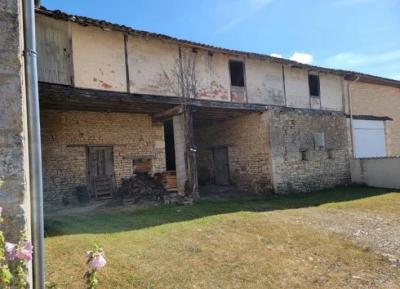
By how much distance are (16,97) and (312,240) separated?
19.9 feet

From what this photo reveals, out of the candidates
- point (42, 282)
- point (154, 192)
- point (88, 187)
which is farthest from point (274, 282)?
point (88, 187)

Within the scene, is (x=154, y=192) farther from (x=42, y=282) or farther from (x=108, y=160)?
(x=42, y=282)

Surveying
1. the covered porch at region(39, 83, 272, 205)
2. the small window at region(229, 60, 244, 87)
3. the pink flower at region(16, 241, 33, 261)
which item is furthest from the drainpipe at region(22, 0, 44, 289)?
the small window at region(229, 60, 244, 87)

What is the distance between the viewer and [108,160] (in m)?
12.4

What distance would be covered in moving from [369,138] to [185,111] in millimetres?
10738

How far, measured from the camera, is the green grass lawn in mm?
4813

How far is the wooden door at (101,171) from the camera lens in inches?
475

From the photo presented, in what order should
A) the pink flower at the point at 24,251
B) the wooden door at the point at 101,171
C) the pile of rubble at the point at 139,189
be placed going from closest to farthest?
1. the pink flower at the point at 24,251
2. the pile of rubble at the point at 139,189
3. the wooden door at the point at 101,171

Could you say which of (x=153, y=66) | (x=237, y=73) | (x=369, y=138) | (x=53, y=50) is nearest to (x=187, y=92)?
(x=153, y=66)

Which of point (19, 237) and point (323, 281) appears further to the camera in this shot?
point (323, 281)

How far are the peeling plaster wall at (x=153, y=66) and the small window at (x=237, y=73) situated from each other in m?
2.64

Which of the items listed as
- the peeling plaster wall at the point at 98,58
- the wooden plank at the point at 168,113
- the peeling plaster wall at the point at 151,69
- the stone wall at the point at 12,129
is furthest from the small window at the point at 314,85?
the stone wall at the point at 12,129

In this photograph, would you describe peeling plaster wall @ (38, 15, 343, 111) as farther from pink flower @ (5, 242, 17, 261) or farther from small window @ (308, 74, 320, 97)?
pink flower @ (5, 242, 17, 261)

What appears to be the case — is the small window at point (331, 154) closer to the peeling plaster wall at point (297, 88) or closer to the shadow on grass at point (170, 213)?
the shadow on grass at point (170, 213)
